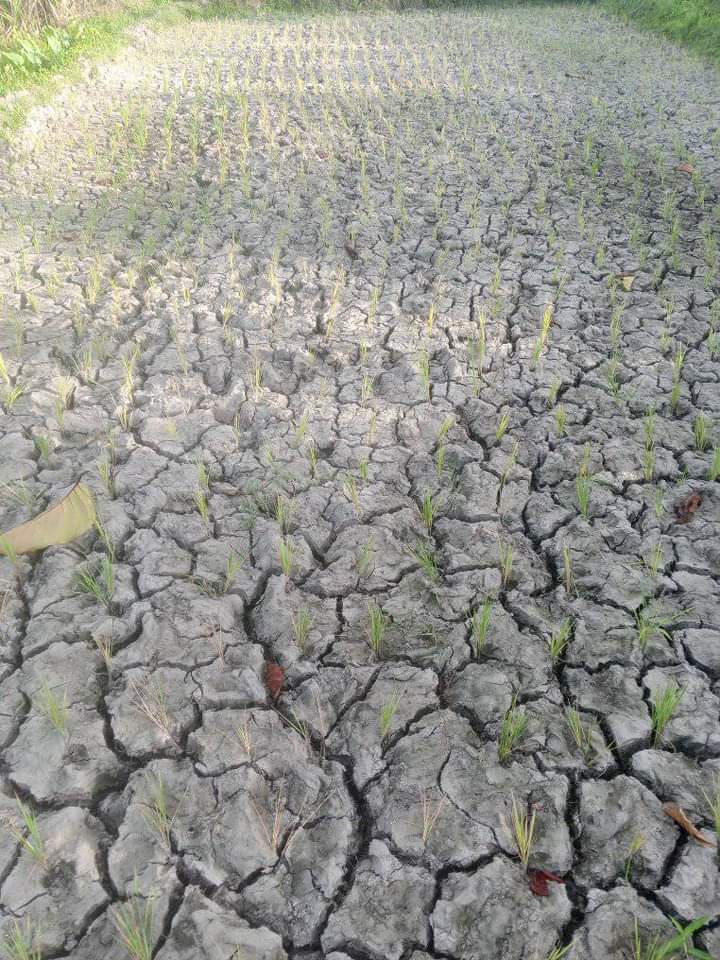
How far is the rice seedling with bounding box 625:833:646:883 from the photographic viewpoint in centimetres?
144

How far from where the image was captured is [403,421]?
274cm

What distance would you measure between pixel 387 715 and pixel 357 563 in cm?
58

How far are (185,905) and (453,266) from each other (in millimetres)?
3276

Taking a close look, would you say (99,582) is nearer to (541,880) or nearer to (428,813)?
(428,813)

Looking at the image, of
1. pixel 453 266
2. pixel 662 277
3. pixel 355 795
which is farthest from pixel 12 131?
pixel 355 795

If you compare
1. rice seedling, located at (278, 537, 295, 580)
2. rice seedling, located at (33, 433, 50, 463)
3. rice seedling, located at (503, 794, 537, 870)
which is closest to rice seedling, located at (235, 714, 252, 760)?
rice seedling, located at (278, 537, 295, 580)

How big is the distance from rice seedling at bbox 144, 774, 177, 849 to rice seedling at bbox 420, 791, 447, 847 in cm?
55

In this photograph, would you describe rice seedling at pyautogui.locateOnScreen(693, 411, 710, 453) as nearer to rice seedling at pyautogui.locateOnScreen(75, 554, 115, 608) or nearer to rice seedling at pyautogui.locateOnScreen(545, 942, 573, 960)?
rice seedling at pyautogui.locateOnScreen(545, 942, 573, 960)

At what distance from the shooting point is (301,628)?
1.93 meters

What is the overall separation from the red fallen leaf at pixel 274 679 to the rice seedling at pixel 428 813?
45 cm

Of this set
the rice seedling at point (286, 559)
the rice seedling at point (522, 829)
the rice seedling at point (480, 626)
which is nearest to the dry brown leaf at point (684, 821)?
the rice seedling at point (522, 829)

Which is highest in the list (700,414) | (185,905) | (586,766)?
(700,414)

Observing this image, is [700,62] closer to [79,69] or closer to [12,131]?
[79,69]

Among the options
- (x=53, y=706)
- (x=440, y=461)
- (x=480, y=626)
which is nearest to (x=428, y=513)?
(x=440, y=461)
